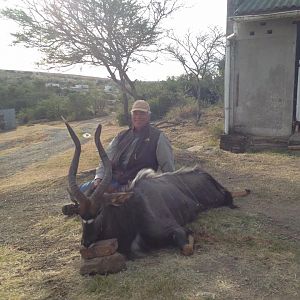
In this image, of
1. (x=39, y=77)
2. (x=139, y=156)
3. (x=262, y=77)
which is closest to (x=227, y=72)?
(x=262, y=77)

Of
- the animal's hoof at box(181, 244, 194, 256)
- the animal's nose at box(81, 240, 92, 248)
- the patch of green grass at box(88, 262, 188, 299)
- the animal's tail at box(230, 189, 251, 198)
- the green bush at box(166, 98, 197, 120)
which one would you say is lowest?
the green bush at box(166, 98, 197, 120)

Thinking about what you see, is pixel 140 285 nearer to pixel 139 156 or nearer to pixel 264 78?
pixel 139 156

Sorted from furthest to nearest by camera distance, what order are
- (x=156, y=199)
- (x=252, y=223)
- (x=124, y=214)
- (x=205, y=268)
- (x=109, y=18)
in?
(x=109, y=18), (x=252, y=223), (x=156, y=199), (x=124, y=214), (x=205, y=268)

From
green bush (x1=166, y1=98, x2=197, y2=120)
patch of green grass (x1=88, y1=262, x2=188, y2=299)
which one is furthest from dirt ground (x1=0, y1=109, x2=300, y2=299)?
green bush (x1=166, y1=98, x2=197, y2=120)

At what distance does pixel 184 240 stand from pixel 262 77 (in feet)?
22.4

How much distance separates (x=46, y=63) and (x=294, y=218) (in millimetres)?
10728

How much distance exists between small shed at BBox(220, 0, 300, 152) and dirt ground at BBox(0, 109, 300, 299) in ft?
5.19

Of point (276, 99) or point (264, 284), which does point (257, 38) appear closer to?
point (276, 99)

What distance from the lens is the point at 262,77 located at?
10516mm

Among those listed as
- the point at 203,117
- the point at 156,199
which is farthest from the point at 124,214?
the point at 203,117

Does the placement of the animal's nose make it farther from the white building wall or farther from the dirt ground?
the white building wall

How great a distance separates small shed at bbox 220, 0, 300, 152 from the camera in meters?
9.98

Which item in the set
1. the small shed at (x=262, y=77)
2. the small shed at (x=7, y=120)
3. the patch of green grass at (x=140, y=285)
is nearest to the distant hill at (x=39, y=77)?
the small shed at (x=7, y=120)

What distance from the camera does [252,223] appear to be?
559 cm
